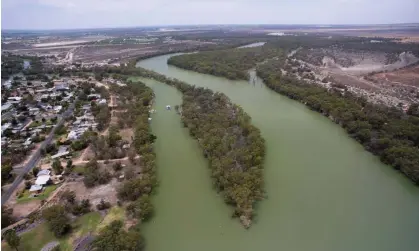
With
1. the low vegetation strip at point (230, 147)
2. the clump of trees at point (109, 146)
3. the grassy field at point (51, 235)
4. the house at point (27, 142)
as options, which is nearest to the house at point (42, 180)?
the clump of trees at point (109, 146)

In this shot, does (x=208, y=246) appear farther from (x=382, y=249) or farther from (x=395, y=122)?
(x=395, y=122)

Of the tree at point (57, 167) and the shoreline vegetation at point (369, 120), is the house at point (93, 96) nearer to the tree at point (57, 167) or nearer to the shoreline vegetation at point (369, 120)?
the tree at point (57, 167)

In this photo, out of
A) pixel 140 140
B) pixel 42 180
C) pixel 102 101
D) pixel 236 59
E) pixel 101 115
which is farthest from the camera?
pixel 236 59

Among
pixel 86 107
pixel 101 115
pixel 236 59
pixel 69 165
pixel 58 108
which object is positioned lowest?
pixel 69 165

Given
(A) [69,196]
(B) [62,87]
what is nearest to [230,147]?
(A) [69,196]

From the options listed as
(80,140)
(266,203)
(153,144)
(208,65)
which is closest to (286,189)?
(266,203)

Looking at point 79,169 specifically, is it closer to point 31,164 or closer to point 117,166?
point 117,166

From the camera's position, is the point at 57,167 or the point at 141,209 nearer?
the point at 141,209
